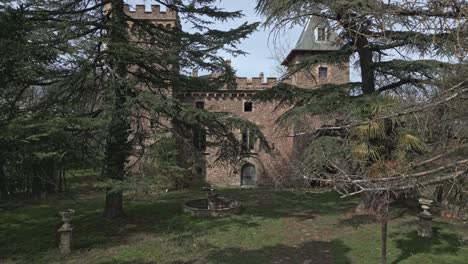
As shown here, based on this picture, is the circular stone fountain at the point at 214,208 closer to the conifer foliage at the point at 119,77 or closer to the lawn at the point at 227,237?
the lawn at the point at 227,237

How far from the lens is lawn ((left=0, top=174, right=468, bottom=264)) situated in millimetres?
8383

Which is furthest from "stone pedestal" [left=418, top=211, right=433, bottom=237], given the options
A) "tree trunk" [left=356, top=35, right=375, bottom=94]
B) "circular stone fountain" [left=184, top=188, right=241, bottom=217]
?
"circular stone fountain" [left=184, top=188, right=241, bottom=217]

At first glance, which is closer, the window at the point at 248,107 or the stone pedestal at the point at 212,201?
the stone pedestal at the point at 212,201

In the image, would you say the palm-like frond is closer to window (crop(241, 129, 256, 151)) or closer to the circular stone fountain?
window (crop(241, 129, 256, 151))

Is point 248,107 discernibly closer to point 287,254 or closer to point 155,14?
point 155,14

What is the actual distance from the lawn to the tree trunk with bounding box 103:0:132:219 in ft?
4.09

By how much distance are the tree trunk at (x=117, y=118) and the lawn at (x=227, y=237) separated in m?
1.25

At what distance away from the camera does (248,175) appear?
26141 mm

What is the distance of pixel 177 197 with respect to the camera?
17328 mm

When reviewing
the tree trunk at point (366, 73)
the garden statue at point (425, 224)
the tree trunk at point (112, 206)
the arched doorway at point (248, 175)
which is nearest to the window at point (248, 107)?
the arched doorway at point (248, 175)

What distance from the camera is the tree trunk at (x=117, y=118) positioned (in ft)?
31.2

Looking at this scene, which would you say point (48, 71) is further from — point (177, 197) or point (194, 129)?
point (177, 197)

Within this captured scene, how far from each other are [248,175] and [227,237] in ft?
52.9

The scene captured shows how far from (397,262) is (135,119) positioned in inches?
290
